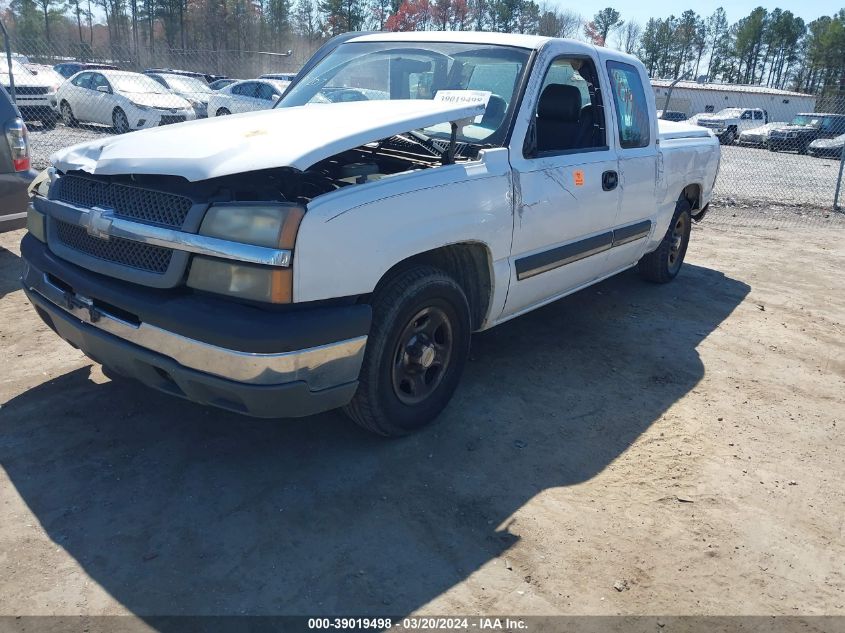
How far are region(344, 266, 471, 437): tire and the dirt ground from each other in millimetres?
206

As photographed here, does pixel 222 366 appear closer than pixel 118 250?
Yes

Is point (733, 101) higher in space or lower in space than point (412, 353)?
higher

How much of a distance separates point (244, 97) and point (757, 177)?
1356 cm

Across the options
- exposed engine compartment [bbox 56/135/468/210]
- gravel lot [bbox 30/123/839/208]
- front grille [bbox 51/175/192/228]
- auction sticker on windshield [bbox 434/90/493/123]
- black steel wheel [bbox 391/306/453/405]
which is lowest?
gravel lot [bbox 30/123/839/208]

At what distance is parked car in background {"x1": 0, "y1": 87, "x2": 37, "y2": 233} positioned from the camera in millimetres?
5504

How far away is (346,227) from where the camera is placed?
2.77 m

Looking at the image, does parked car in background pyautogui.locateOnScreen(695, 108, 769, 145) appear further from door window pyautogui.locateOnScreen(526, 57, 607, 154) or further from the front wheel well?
the front wheel well

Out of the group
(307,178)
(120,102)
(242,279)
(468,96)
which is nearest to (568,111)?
(468,96)

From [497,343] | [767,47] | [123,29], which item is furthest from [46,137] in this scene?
[767,47]

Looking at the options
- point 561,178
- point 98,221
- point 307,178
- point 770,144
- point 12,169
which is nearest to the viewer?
point 98,221

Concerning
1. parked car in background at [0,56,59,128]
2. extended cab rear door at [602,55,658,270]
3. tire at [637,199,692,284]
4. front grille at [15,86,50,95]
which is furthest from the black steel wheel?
front grille at [15,86,50,95]

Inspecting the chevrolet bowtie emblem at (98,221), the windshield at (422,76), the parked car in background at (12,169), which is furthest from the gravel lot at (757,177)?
the chevrolet bowtie emblem at (98,221)

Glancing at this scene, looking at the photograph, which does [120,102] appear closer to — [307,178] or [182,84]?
[182,84]

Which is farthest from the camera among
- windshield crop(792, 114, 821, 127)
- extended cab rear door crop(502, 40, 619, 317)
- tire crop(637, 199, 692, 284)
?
windshield crop(792, 114, 821, 127)
